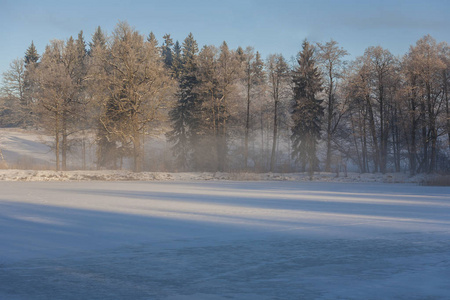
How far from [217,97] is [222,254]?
33.4m

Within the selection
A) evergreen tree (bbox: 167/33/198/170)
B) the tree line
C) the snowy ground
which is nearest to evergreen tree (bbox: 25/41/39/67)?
the tree line

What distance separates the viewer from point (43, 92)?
3234 centimetres

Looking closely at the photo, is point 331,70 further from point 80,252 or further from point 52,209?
point 80,252

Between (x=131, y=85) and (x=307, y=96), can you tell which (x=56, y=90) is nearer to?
(x=131, y=85)

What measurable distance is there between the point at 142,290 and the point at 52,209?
729 cm

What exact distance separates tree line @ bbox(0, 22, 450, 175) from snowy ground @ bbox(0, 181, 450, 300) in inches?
857

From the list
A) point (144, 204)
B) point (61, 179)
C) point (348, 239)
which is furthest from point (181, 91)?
point (348, 239)

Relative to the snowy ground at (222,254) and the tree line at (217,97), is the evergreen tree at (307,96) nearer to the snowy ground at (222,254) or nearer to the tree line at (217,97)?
the tree line at (217,97)

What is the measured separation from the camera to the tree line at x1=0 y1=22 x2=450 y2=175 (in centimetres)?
3136

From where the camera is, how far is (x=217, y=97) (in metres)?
38.8

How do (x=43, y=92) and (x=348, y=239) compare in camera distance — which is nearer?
(x=348, y=239)

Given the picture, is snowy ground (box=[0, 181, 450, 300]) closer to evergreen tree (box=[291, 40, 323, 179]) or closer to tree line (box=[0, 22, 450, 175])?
tree line (box=[0, 22, 450, 175])

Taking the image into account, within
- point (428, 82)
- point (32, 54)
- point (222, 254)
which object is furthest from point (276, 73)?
point (32, 54)

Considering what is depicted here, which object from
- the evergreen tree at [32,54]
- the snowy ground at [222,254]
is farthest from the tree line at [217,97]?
the evergreen tree at [32,54]
